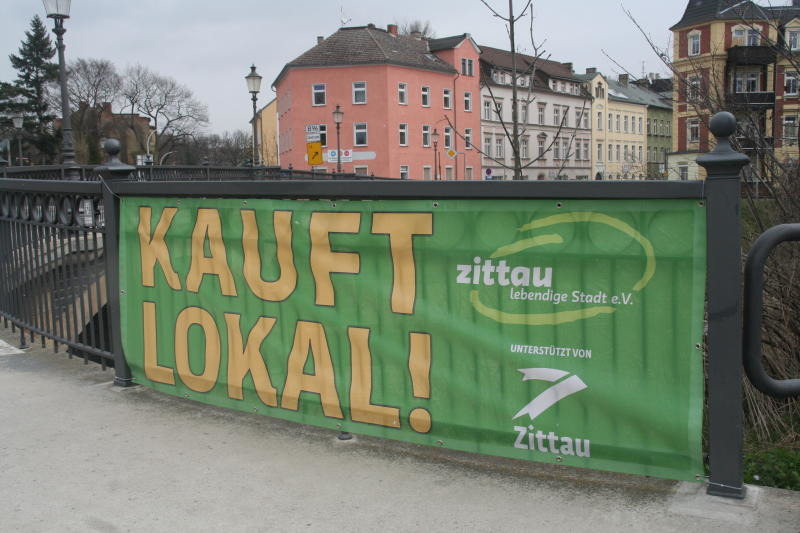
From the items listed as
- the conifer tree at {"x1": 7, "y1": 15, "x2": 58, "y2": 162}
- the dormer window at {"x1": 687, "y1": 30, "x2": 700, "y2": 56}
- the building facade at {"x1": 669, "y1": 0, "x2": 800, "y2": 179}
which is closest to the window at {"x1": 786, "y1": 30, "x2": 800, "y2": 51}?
the building facade at {"x1": 669, "y1": 0, "x2": 800, "y2": 179}

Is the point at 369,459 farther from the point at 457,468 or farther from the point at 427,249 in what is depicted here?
the point at 427,249

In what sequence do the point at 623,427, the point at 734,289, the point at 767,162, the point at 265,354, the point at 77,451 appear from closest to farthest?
the point at 734,289
the point at 623,427
the point at 77,451
the point at 265,354
the point at 767,162

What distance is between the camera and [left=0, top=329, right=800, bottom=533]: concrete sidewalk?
131 inches

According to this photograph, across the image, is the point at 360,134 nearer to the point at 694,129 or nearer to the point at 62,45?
the point at 62,45

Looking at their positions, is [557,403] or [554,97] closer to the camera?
[557,403]

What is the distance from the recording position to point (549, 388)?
12.0 feet

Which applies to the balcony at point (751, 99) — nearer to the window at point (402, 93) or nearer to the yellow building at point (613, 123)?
the window at point (402, 93)

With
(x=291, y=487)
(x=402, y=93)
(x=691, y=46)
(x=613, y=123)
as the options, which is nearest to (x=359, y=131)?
(x=402, y=93)

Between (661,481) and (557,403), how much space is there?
0.60 m

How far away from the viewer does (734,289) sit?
3301 mm

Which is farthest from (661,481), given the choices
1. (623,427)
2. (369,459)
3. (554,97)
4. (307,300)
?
(554,97)

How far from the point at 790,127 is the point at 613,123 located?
101 metres

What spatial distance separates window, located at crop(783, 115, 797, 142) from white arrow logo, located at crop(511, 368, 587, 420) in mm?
4672

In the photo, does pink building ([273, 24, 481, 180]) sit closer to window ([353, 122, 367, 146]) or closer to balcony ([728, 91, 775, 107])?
window ([353, 122, 367, 146])
